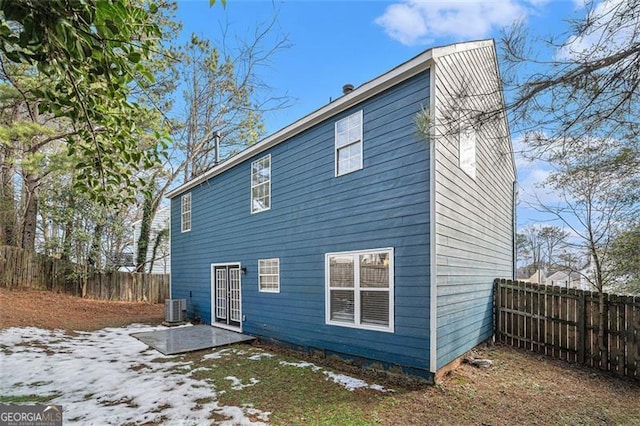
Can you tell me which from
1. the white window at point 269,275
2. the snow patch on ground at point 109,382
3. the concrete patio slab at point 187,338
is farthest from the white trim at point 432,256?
the concrete patio slab at point 187,338

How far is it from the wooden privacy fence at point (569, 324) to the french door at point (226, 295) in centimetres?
641

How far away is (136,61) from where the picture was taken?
2459mm

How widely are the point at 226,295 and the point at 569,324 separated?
8059mm

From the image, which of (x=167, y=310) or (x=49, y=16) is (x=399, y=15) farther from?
(x=167, y=310)

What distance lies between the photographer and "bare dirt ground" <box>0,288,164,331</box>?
9992 mm

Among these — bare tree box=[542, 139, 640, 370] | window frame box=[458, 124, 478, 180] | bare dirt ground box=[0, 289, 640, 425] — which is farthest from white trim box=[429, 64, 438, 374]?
bare tree box=[542, 139, 640, 370]

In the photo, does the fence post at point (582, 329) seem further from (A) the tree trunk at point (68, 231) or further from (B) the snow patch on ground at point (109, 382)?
(A) the tree trunk at point (68, 231)

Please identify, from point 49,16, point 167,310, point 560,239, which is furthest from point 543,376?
point 167,310

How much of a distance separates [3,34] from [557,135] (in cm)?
427

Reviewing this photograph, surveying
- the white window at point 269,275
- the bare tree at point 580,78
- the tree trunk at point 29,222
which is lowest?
the white window at point 269,275

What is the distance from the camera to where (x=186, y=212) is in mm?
12234

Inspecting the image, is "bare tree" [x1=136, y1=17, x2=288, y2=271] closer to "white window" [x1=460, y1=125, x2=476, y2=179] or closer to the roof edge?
the roof edge

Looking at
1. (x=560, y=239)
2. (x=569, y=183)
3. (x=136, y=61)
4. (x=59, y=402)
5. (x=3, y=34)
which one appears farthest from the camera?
(x=560, y=239)

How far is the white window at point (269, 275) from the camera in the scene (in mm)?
7891
